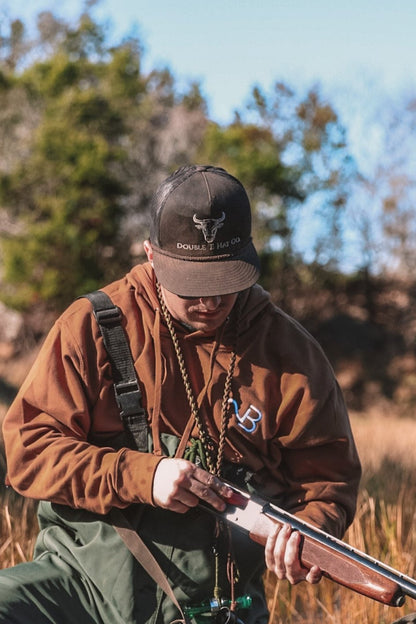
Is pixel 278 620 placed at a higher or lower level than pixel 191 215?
lower

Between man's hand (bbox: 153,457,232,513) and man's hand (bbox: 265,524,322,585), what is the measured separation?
22cm

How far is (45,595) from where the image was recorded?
2607 mm

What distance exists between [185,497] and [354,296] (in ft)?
71.9

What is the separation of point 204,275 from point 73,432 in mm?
654

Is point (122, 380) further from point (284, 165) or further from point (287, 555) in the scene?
point (284, 165)

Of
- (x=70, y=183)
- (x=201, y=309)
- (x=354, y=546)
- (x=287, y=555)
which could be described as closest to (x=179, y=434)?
(x=201, y=309)

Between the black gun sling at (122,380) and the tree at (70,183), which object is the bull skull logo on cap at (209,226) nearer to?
the black gun sling at (122,380)

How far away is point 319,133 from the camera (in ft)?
73.8

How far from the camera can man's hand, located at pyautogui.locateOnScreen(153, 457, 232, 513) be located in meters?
2.52

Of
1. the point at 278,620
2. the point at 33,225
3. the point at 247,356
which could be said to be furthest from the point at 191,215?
the point at 33,225

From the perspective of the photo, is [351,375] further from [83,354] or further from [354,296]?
[83,354]

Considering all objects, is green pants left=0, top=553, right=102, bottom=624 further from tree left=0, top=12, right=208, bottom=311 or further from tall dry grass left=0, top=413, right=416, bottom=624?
tree left=0, top=12, right=208, bottom=311

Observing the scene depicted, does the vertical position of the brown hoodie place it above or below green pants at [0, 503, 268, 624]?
above

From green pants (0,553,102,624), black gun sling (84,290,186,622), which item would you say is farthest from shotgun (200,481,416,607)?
green pants (0,553,102,624)
